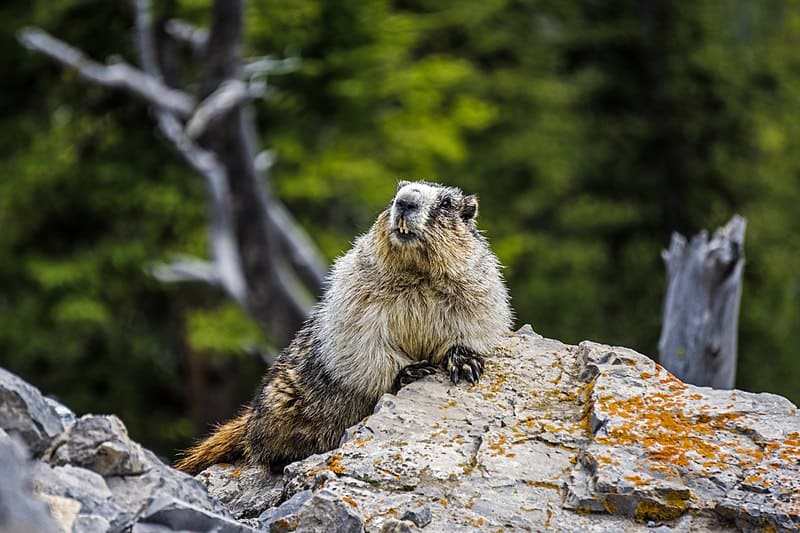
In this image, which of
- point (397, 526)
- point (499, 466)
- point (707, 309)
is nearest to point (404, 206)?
point (499, 466)

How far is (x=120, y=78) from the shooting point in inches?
620

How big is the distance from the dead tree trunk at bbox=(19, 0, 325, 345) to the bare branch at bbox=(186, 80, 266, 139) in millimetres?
50

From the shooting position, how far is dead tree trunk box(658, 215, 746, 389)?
9.45m

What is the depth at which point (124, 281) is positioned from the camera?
63.6ft

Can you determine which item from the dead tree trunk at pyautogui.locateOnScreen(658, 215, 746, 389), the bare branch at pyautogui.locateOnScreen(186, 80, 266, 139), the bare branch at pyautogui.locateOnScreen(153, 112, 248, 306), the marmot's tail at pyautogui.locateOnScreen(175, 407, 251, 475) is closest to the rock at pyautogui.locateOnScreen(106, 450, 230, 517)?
the marmot's tail at pyautogui.locateOnScreen(175, 407, 251, 475)

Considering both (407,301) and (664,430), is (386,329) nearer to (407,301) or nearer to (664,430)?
(407,301)

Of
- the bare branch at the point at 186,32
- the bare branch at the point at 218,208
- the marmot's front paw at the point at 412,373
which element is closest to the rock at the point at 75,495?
the marmot's front paw at the point at 412,373

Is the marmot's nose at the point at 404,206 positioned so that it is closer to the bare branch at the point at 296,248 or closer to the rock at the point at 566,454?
the rock at the point at 566,454

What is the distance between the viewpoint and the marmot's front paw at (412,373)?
5.82 meters

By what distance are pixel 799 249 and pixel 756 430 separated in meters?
18.8

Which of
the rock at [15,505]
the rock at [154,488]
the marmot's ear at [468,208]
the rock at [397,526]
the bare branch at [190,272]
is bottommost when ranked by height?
the rock at [15,505]

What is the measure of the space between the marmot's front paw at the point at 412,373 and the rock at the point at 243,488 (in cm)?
80

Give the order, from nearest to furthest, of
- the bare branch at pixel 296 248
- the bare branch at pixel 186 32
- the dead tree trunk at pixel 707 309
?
the dead tree trunk at pixel 707 309 < the bare branch at pixel 296 248 < the bare branch at pixel 186 32

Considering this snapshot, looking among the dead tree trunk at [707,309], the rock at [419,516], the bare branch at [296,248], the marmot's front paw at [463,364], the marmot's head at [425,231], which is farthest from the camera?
the bare branch at [296,248]
